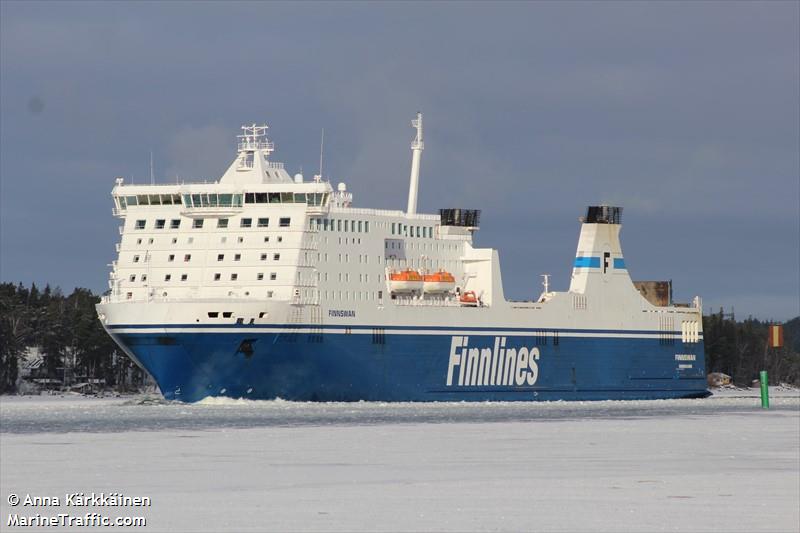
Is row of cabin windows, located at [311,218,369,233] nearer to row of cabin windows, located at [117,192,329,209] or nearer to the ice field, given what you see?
row of cabin windows, located at [117,192,329,209]

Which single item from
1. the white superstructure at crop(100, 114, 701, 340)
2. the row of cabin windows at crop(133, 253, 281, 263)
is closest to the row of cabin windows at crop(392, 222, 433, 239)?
the white superstructure at crop(100, 114, 701, 340)

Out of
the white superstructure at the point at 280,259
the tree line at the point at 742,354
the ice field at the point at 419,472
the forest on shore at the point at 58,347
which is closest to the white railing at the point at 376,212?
the white superstructure at the point at 280,259

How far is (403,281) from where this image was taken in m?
59.8

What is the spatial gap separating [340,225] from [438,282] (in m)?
5.25

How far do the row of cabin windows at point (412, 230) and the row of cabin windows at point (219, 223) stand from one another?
5.17 metres

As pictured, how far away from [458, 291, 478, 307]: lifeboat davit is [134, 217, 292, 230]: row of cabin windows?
28.8ft

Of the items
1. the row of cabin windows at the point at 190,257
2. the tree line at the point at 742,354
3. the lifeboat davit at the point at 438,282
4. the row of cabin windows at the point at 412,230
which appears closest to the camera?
the row of cabin windows at the point at 190,257

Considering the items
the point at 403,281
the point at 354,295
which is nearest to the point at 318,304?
the point at 354,295

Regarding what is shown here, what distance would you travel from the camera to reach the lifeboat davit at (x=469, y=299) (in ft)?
203

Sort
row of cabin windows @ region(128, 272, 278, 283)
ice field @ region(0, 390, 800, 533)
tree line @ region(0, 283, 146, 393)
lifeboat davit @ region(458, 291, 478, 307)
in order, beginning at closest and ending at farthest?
ice field @ region(0, 390, 800, 533) → row of cabin windows @ region(128, 272, 278, 283) → lifeboat davit @ region(458, 291, 478, 307) → tree line @ region(0, 283, 146, 393)

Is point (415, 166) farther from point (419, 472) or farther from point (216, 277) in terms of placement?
point (419, 472)

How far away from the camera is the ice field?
19.1m

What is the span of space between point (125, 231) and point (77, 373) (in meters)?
32.2

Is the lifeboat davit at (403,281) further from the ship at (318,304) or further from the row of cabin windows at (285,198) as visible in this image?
the row of cabin windows at (285,198)
